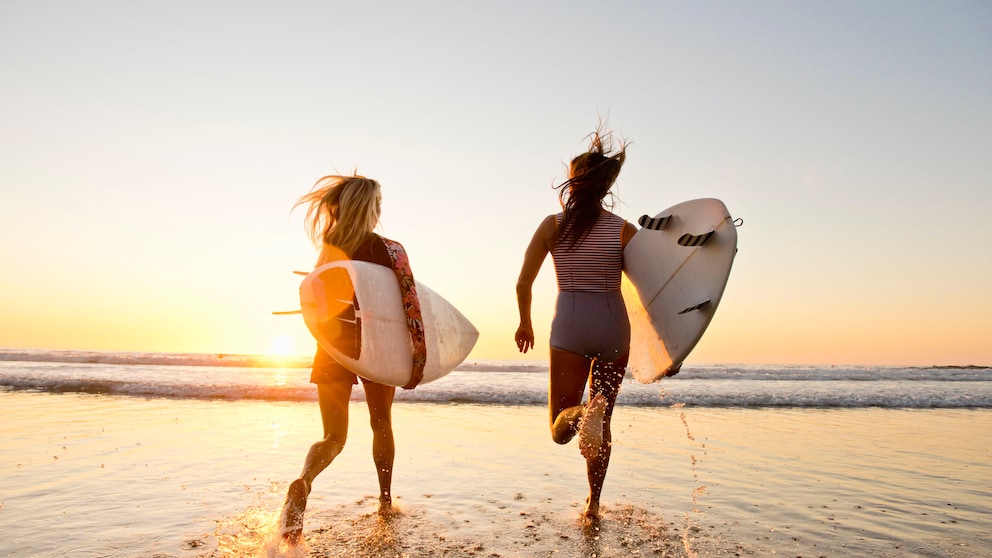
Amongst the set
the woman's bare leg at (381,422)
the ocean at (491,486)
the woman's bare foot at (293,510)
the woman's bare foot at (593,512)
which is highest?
the woman's bare leg at (381,422)

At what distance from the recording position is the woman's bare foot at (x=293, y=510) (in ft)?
10.5

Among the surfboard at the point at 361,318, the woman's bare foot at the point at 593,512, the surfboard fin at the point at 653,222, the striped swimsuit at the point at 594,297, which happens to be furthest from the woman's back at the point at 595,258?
the woman's bare foot at the point at 593,512

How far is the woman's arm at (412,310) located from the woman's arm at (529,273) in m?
0.61

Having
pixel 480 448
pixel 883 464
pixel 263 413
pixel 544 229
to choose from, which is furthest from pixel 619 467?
pixel 263 413

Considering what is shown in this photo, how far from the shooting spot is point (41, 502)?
419cm

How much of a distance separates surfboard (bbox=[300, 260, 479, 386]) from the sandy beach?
1.03m

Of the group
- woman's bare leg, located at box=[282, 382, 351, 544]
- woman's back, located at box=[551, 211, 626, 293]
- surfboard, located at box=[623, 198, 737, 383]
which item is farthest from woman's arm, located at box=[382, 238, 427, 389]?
surfboard, located at box=[623, 198, 737, 383]

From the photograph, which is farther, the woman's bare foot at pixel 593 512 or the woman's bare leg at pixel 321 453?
the woman's bare foot at pixel 593 512

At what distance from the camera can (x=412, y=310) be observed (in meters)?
3.63

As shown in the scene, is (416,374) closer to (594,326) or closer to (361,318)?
(361,318)

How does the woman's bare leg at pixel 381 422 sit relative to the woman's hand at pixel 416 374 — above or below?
below

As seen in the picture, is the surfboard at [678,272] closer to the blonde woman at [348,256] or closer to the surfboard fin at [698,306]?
the surfboard fin at [698,306]

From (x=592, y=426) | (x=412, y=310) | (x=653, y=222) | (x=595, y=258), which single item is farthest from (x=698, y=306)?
(x=412, y=310)

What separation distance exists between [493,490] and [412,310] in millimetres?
1934
